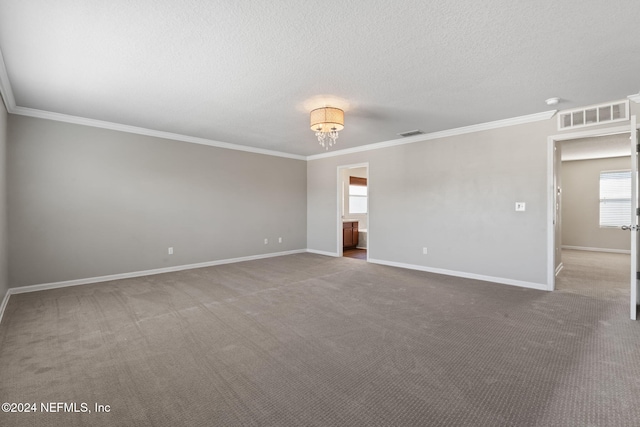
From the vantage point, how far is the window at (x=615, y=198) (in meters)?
7.38

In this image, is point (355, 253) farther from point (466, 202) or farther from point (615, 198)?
point (615, 198)

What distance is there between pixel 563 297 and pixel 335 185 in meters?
4.57

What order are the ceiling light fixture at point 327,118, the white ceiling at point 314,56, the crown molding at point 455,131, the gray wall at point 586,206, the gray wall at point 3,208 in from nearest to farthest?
the white ceiling at point 314,56, the gray wall at point 3,208, the ceiling light fixture at point 327,118, the crown molding at point 455,131, the gray wall at point 586,206

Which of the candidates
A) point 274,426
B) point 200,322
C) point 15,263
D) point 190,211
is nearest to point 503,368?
point 274,426

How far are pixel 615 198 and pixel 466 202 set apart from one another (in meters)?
5.68

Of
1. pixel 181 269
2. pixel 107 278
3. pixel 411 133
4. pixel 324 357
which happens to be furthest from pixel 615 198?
pixel 107 278

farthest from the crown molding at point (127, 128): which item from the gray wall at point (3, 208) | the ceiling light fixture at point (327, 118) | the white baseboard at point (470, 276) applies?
the white baseboard at point (470, 276)

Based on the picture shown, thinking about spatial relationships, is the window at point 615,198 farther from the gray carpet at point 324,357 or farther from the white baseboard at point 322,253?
the white baseboard at point 322,253

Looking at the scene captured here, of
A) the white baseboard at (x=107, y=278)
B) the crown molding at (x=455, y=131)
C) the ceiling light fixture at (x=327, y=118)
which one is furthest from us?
the crown molding at (x=455, y=131)

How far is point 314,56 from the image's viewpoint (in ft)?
8.39

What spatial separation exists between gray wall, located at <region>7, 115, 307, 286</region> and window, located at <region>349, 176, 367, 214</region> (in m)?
3.33

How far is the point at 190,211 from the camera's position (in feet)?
18.2

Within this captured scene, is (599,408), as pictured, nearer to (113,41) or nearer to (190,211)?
(113,41)

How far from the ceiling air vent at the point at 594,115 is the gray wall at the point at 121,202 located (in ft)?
17.5
